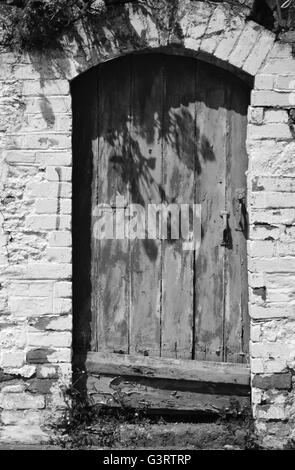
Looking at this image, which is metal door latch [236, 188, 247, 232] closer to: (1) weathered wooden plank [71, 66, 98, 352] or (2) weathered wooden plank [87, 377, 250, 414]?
(1) weathered wooden plank [71, 66, 98, 352]

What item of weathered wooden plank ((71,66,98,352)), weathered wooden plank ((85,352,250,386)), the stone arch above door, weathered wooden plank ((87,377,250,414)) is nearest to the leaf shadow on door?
weathered wooden plank ((71,66,98,352))

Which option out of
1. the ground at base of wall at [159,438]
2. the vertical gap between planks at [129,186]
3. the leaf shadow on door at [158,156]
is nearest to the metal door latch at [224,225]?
the leaf shadow on door at [158,156]

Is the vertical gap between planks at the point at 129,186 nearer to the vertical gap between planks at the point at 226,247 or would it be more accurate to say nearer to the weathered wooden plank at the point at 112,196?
the weathered wooden plank at the point at 112,196

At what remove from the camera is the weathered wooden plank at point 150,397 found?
4.75 m

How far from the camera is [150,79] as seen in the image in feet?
15.6

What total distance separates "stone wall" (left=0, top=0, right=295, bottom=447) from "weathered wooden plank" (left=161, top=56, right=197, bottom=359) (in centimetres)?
21

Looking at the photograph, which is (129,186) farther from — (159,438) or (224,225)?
(159,438)

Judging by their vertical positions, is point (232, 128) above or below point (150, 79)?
below

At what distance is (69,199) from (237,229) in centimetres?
103

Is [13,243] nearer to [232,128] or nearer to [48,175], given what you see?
[48,175]

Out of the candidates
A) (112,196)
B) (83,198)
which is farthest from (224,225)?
(83,198)

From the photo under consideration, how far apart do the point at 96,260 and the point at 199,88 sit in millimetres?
1219

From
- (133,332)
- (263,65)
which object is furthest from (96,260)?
(263,65)

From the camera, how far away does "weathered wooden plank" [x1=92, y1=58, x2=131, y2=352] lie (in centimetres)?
474
